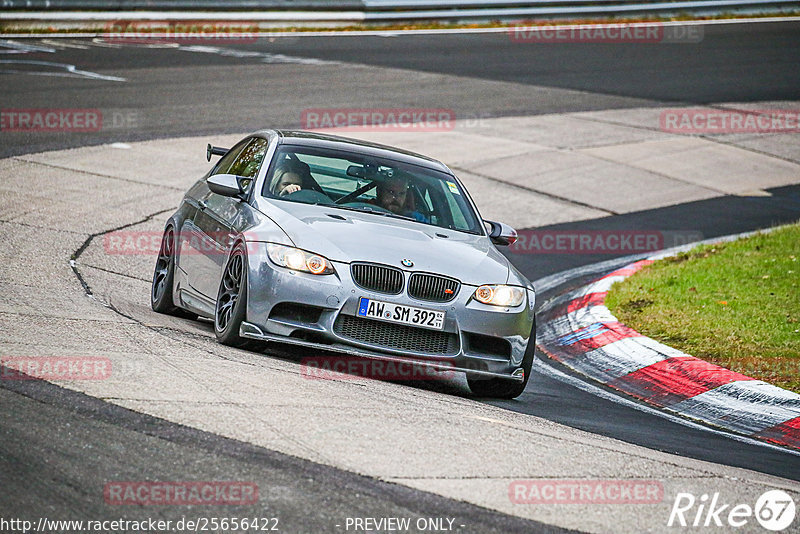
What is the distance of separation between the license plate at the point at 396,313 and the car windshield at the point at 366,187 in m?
1.23

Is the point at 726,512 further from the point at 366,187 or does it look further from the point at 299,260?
the point at 366,187

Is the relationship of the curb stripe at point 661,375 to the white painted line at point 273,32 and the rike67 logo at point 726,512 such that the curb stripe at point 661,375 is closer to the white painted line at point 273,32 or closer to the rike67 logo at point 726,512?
the rike67 logo at point 726,512

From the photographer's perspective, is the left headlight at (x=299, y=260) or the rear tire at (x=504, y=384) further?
the rear tire at (x=504, y=384)

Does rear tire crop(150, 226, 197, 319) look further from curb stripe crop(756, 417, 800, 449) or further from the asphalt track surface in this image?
curb stripe crop(756, 417, 800, 449)

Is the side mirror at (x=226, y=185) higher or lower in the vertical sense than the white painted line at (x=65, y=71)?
lower

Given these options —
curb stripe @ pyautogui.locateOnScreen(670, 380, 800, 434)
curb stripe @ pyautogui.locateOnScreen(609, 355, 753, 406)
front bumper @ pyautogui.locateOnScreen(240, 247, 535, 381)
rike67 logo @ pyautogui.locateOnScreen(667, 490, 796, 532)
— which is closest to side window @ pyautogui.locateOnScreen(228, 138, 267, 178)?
front bumper @ pyautogui.locateOnScreen(240, 247, 535, 381)

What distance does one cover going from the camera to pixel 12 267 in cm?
912

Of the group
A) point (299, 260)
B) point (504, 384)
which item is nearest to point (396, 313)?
point (299, 260)

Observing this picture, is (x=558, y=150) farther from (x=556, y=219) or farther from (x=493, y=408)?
(x=493, y=408)

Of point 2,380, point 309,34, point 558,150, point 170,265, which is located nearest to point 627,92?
point 558,150

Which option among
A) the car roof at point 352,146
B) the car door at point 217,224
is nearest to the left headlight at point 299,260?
the car door at point 217,224

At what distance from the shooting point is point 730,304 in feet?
33.7

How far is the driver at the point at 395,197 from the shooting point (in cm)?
823

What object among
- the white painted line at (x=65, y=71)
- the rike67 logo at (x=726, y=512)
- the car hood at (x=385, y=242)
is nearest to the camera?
the rike67 logo at (x=726, y=512)
